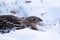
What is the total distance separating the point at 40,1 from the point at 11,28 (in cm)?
50

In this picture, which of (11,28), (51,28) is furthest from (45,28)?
(11,28)

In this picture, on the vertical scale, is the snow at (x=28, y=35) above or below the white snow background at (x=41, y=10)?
below

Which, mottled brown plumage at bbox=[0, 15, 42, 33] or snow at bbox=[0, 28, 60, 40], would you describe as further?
mottled brown plumage at bbox=[0, 15, 42, 33]

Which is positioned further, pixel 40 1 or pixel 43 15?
pixel 40 1

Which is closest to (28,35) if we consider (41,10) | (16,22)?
(16,22)

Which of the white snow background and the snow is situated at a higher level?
the white snow background

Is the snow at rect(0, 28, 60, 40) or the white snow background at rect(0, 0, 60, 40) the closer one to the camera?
the snow at rect(0, 28, 60, 40)

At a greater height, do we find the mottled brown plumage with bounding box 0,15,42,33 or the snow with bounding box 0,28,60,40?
the mottled brown plumage with bounding box 0,15,42,33

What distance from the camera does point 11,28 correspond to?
1409 mm

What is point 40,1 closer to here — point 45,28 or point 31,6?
point 31,6

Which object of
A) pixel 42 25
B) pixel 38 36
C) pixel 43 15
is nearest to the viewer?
pixel 38 36

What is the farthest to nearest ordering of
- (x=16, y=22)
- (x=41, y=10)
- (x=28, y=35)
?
(x=41, y=10)
(x=16, y=22)
(x=28, y=35)

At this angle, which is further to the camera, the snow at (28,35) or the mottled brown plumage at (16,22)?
the mottled brown plumage at (16,22)

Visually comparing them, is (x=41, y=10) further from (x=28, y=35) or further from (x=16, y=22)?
(x=28, y=35)
